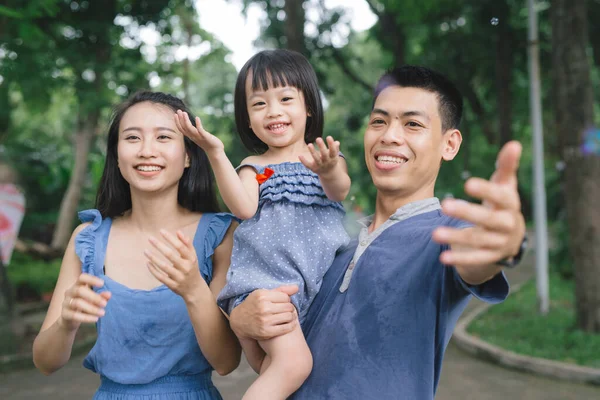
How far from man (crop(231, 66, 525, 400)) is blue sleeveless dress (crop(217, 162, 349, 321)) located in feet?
0.19

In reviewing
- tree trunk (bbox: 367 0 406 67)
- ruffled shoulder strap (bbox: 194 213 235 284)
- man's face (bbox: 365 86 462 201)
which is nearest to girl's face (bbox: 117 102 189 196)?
ruffled shoulder strap (bbox: 194 213 235 284)

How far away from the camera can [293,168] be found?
2191 mm

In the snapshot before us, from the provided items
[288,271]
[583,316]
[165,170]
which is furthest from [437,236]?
[583,316]

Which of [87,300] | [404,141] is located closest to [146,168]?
[87,300]

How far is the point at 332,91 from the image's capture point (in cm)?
1517

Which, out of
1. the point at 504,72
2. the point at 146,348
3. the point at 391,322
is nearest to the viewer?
the point at 391,322

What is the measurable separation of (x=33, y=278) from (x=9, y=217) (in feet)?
4.05

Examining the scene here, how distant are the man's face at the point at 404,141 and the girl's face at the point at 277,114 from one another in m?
0.36

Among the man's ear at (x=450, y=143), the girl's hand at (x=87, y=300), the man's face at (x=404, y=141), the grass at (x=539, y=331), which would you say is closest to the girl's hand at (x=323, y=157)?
the man's face at (x=404, y=141)

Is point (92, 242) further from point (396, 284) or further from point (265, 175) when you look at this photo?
point (396, 284)

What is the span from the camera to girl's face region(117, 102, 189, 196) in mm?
2135

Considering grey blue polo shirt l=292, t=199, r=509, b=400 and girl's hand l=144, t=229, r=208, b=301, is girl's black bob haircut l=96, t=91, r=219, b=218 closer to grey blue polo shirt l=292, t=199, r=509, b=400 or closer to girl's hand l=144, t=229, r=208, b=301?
girl's hand l=144, t=229, r=208, b=301

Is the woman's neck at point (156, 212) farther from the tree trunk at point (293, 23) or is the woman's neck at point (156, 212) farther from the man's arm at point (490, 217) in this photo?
the tree trunk at point (293, 23)

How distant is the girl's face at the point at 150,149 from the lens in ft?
7.00
